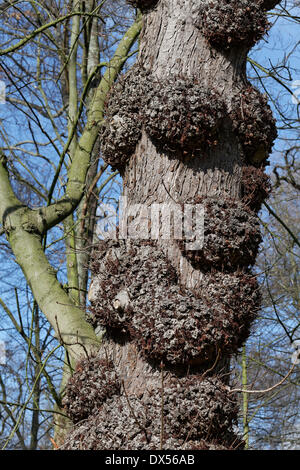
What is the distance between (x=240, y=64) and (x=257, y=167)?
1.62 feet

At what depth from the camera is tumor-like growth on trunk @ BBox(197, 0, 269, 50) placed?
7.92 ft

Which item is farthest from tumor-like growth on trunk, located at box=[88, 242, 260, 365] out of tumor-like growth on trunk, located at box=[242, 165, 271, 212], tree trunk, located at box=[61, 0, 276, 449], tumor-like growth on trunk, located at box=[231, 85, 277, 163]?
tumor-like growth on trunk, located at box=[231, 85, 277, 163]

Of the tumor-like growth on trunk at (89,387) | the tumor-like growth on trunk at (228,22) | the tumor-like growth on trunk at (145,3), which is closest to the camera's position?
the tumor-like growth on trunk at (89,387)

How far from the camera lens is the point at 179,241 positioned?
2.22 metres

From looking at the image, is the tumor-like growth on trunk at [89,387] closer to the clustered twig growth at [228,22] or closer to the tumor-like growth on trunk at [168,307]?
the tumor-like growth on trunk at [168,307]

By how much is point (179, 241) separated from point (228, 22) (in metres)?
1.04

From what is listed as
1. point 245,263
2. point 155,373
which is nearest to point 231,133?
point 245,263

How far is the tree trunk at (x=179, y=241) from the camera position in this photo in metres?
2.02

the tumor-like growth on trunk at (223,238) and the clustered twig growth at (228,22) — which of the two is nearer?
the tumor-like growth on trunk at (223,238)

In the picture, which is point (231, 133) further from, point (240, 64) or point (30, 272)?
point (30, 272)

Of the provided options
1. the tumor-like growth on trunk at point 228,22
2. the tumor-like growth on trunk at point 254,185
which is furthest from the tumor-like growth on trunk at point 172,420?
the tumor-like growth on trunk at point 228,22

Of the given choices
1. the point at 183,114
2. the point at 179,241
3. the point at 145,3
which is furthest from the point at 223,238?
the point at 145,3

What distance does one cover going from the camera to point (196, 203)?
7.32 ft

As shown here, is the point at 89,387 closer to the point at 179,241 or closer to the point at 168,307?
the point at 168,307
